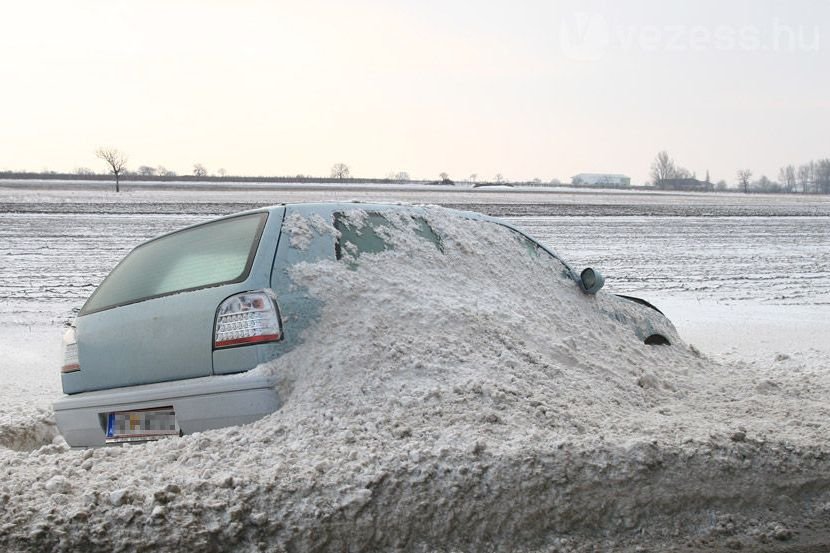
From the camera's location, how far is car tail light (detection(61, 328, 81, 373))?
13.7ft

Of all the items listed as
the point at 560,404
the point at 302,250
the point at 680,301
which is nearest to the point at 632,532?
the point at 560,404

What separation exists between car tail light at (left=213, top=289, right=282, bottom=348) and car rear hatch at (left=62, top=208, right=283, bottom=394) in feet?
0.14

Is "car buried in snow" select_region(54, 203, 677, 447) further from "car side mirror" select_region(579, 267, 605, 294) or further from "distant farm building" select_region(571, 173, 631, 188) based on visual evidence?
"distant farm building" select_region(571, 173, 631, 188)

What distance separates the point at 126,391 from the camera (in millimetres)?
3854

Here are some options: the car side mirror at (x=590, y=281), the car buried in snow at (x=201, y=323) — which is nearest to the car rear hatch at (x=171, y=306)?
the car buried in snow at (x=201, y=323)

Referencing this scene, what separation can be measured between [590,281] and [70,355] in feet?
10.4

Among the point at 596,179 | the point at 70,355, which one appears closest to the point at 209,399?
the point at 70,355

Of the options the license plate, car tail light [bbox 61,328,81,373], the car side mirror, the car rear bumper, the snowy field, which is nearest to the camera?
the snowy field

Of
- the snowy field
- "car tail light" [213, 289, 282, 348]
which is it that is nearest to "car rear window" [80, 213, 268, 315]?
"car tail light" [213, 289, 282, 348]

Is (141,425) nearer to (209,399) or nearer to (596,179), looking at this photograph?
(209,399)

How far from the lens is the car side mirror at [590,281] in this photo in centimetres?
523

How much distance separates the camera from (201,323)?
12.2ft

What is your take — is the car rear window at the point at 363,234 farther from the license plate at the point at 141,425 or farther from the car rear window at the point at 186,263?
the license plate at the point at 141,425

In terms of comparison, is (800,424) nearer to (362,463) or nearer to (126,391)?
(362,463)
